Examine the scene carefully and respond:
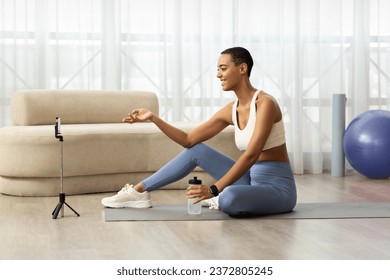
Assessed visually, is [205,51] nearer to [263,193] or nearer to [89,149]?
[89,149]

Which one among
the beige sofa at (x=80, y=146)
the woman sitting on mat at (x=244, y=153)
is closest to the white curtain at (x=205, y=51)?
the beige sofa at (x=80, y=146)

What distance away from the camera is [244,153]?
4.04m

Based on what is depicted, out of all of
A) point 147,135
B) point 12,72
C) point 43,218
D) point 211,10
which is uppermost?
point 211,10

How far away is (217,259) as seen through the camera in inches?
126

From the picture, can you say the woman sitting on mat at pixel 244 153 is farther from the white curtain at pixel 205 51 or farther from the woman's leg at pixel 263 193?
the white curtain at pixel 205 51

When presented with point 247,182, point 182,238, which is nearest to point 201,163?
point 247,182

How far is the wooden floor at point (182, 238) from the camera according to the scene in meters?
3.31

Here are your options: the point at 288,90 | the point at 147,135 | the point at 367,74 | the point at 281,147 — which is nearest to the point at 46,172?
the point at 147,135

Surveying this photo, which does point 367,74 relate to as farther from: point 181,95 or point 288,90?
point 181,95

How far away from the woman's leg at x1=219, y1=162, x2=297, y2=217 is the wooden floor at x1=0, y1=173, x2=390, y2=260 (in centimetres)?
9

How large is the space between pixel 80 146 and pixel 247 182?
4.49 feet

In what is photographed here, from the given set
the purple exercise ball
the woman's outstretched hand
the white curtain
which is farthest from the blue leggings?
the white curtain
